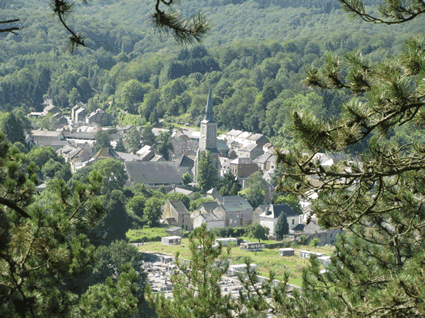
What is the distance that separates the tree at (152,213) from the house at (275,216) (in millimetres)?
6468

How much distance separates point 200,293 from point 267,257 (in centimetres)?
2479

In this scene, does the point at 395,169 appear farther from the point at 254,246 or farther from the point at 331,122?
the point at 254,246

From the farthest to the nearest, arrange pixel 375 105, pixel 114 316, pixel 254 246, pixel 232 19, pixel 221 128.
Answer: pixel 232 19, pixel 221 128, pixel 254 246, pixel 114 316, pixel 375 105

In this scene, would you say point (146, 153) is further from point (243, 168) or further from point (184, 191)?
point (184, 191)

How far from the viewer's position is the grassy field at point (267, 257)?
30.6 metres

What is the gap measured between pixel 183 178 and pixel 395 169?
4706 centimetres

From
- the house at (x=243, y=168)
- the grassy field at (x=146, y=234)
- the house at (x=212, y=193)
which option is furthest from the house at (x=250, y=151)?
the grassy field at (x=146, y=234)

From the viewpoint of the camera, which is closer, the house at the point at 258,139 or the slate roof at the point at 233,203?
the slate roof at the point at 233,203

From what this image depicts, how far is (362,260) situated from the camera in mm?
9031

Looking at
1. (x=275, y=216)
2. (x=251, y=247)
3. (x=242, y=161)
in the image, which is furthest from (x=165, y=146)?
(x=251, y=247)

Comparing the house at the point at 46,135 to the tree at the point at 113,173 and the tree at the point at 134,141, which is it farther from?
the tree at the point at 113,173

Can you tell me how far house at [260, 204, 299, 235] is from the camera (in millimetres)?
40966

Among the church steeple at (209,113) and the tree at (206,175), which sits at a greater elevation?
the church steeple at (209,113)


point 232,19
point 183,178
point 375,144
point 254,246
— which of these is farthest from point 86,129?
point 232,19
